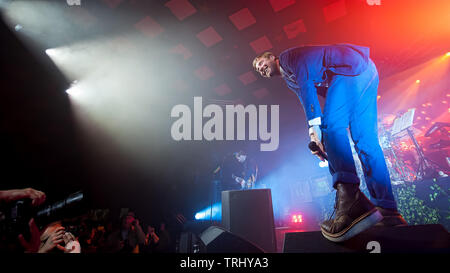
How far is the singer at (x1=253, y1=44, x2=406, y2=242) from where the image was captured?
835 millimetres

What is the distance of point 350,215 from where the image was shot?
2.54ft

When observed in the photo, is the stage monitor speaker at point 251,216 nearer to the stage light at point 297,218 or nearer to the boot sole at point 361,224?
the boot sole at point 361,224

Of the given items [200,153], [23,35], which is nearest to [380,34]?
[200,153]

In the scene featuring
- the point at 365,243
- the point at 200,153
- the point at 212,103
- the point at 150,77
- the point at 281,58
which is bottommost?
the point at 365,243

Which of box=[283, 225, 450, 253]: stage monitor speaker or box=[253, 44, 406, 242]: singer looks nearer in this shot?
box=[283, 225, 450, 253]: stage monitor speaker

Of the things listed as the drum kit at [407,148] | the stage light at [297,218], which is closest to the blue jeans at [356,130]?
the drum kit at [407,148]

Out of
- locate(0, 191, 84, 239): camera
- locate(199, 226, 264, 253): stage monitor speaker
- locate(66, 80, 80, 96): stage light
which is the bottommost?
locate(0, 191, 84, 239): camera

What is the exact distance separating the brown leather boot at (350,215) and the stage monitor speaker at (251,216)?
4.05ft

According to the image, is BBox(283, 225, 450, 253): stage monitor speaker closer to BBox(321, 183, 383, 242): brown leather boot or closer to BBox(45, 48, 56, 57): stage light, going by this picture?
BBox(321, 183, 383, 242): brown leather boot

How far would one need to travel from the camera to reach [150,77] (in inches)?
153

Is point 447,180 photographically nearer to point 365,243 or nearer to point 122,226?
point 365,243

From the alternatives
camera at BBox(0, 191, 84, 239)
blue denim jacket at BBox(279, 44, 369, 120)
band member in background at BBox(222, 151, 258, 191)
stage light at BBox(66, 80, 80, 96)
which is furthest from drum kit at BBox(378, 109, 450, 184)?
stage light at BBox(66, 80, 80, 96)

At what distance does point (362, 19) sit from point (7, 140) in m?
5.35

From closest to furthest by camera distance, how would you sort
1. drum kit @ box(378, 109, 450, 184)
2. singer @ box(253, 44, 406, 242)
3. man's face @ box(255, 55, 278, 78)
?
singer @ box(253, 44, 406, 242)
man's face @ box(255, 55, 278, 78)
drum kit @ box(378, 109, 450, 184)
